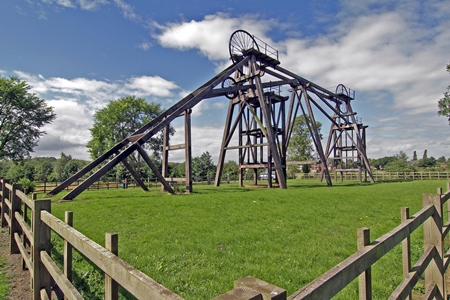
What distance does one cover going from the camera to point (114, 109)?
39.0 meters

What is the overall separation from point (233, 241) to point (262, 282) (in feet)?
15.6

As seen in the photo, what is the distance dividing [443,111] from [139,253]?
1167 inches

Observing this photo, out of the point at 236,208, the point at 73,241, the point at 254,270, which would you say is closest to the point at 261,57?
the point at 236,208

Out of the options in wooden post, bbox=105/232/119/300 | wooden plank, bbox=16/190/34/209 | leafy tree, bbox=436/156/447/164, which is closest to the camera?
wooden post, bbox=105/232/119/300

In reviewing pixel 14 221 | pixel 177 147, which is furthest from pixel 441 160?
pixel 14 221

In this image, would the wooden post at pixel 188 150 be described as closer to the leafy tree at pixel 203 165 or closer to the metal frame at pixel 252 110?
the metal frame at pixel 252 110

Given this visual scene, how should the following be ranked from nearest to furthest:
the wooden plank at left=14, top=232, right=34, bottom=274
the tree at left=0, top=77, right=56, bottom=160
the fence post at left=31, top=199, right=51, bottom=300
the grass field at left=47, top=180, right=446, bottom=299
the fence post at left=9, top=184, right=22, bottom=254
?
the fence post at left=31, top=199, right=51, bottom=300
the wooden plank at left=14, top=232, right=34, bottom=274
the grass field at left=47, top=180, right=446, bottom=299
the fence post at left=9, top=184, right=22, bottom=254
the tree at left=0, top=77, right=56, bottom=160

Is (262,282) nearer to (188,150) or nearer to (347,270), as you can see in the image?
(347,270)

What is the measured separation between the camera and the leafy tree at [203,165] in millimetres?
49184

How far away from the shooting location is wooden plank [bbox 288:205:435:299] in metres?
1.24

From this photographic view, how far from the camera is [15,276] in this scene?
15.0ft

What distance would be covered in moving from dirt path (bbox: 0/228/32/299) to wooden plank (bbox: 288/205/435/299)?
426 centimetres

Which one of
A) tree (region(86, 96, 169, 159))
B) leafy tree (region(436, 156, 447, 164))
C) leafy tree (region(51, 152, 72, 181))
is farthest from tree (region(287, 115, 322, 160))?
leafy tree (region(436, 156, 447, 164))

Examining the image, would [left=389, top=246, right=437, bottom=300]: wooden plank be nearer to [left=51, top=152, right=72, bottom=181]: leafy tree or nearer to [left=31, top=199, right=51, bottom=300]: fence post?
[left=31, top=199, right=51, bottom=300]: fence post
